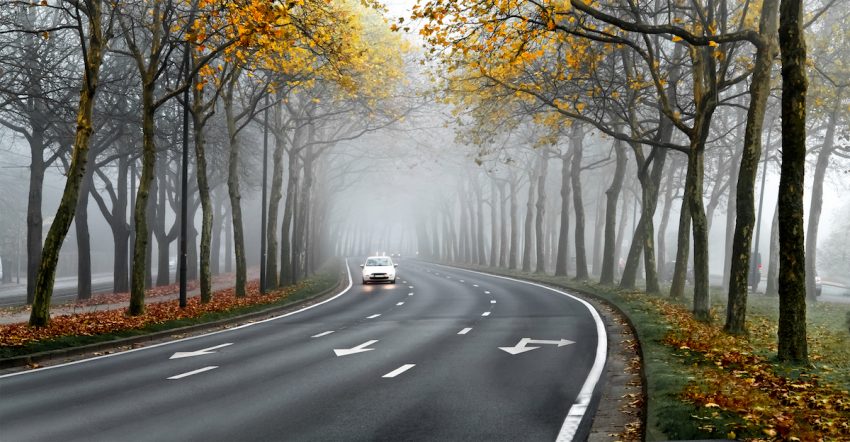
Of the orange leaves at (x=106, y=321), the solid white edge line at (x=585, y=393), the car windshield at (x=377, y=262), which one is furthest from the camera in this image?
the car windshield at (x=377, y=262)

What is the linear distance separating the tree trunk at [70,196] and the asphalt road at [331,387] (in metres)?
3.02

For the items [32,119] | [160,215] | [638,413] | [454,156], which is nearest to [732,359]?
[638,413]

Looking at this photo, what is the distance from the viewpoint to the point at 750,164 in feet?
45.8

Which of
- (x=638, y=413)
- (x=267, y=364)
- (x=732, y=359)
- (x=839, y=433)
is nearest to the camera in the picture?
(x=839, y=433)

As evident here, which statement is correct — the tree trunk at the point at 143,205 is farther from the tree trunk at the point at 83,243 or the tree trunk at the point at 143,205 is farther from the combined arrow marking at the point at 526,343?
the tree trunk at the point at 83,243

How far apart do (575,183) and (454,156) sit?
26.9 metres

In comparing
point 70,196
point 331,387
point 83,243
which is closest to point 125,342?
point 70,196

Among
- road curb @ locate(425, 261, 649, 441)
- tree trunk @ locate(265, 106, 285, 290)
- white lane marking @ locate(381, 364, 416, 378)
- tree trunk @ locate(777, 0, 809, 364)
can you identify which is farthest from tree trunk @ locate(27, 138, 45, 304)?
tree trunk @ locate(777, 0, 809, 364)

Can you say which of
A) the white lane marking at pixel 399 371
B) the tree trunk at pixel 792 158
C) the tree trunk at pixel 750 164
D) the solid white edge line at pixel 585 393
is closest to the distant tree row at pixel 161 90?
the white lane marking at pixel 399 371

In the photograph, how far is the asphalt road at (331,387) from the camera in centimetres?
783

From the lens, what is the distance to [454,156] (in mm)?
61375

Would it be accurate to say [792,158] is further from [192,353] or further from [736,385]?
[192,353]

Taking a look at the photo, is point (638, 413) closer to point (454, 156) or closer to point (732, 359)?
point (732, 359)

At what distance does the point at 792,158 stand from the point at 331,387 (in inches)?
269
